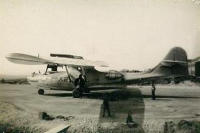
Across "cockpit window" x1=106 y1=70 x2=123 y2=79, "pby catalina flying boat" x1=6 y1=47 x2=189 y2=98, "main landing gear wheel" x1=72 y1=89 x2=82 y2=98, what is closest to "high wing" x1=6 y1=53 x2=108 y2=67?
"pby catalina flying boat" x1=6 y1=47 x2=189 y2=98

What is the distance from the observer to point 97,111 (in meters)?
5.33

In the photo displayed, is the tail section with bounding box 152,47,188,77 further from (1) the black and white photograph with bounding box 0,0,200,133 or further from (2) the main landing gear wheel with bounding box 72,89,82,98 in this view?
(2) the main landing gear wheel with bounding box 72,89,82,98

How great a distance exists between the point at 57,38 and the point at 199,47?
2.80 meters

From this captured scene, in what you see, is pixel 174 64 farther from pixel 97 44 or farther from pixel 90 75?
pixel 90 75

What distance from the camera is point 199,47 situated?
5387 millimetres

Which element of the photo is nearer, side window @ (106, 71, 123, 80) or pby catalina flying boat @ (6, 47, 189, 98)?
pby catalina flying boat @ (6, 47, 189, 98)

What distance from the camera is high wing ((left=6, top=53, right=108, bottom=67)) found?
193 inches

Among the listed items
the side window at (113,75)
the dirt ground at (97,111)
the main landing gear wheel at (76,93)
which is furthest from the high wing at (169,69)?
the main landing gear wheel at (76,93)

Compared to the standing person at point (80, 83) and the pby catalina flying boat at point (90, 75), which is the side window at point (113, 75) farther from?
the standing person at point (80, 83)

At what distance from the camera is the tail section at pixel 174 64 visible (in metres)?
5.42

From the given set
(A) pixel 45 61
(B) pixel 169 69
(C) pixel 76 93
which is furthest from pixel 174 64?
(A) pixel 45 61

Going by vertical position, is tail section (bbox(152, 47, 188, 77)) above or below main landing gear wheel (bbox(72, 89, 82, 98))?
above

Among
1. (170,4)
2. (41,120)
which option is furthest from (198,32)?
(41,120)

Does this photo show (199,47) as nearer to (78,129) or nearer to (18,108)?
(78,129)
